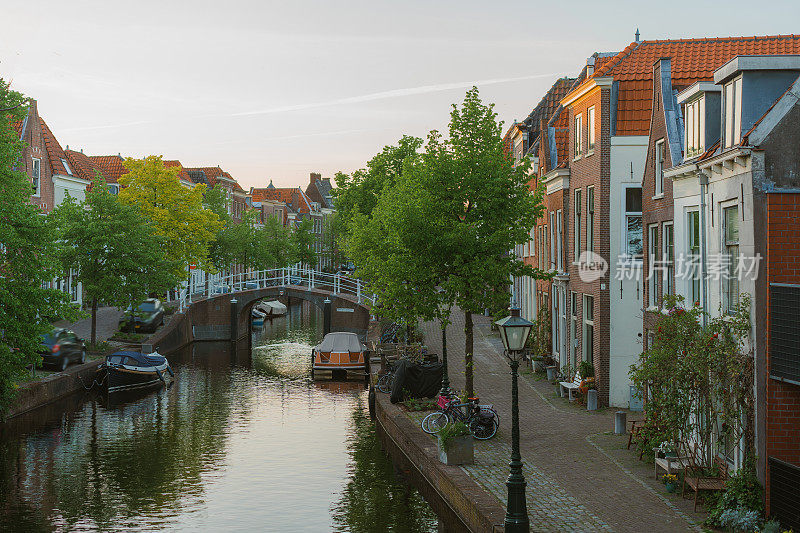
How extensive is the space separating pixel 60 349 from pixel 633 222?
74.9ft

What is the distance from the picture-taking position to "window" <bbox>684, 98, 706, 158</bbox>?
704 inches

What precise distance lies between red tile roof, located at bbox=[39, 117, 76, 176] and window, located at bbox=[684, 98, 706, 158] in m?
44.4

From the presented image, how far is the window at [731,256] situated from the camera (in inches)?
624

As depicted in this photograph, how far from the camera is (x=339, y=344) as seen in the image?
4266 cm

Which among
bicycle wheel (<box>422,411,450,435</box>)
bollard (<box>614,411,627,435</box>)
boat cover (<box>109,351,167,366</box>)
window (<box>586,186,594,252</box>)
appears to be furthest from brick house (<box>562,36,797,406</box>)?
boat cover (<box>109,351,167,366</box>)

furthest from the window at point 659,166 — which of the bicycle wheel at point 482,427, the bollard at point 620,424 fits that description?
the bicycle wheel at point 482,427

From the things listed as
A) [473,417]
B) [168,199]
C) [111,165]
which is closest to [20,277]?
[473,417]

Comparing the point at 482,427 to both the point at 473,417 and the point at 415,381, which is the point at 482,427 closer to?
the point at 473,417

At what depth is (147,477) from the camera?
2234 centimetres

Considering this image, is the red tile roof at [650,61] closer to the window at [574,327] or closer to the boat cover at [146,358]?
the window at [574,327]

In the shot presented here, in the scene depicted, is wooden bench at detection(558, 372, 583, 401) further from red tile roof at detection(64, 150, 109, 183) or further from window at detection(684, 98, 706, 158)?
red tile roof at detection(64, 150, 109, 183)

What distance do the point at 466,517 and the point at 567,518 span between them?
8.07 feet

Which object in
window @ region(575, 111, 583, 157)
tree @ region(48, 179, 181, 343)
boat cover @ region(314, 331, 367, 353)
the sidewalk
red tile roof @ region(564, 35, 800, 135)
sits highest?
red tile roof @ region(564, 35, 800, 135)

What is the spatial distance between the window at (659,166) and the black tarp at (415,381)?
32.9 ft
